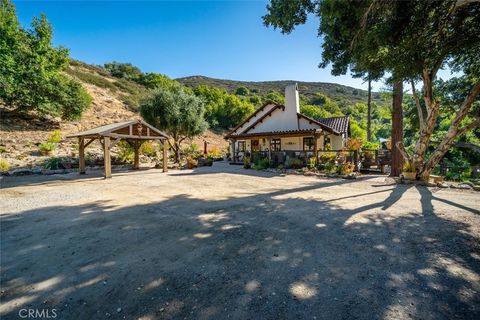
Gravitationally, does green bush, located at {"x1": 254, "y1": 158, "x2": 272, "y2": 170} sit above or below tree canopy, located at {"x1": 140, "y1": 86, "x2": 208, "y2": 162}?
below

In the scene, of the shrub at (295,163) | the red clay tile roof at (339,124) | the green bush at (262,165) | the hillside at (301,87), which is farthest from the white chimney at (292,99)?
the hillside at (301,87)

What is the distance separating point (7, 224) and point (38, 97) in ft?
69.4

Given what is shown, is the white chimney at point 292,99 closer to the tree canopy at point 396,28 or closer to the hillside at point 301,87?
the tree canopy at point 396,28

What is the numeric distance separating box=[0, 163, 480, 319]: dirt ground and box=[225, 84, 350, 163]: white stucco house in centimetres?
1187

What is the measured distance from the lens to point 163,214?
17.1 ft

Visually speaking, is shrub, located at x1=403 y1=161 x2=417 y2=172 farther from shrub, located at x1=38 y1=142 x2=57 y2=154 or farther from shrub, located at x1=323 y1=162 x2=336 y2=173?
shrub, located at x1=38 y1=142 x2=57 y2=154

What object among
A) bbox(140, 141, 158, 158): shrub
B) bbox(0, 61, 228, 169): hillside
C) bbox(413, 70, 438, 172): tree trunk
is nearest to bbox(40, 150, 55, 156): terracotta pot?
bbox(0, 61, 228, 169): hillside

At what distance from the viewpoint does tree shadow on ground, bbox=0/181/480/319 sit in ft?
7.13

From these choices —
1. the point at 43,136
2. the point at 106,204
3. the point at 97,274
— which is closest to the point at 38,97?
the point at 43,136

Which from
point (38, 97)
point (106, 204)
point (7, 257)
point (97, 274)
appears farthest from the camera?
point (38, 97)

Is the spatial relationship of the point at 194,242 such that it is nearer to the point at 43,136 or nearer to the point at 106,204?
the point at 106,204

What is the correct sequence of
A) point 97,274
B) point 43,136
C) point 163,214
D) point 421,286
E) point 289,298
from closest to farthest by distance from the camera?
point 289,298
point 421,286
point 97,274
point 163,214
point 43,136

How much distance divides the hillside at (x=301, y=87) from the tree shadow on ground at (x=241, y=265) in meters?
84.8

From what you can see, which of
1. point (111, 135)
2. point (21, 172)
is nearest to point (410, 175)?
point (111, 135)
